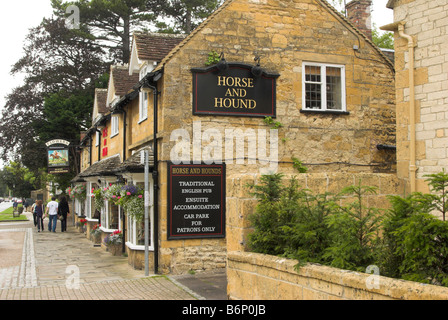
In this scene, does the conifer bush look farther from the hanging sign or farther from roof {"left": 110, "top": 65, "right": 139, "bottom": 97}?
the hanging sign

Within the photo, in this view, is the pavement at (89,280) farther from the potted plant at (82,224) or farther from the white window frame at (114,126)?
the potted plant at (82,224)

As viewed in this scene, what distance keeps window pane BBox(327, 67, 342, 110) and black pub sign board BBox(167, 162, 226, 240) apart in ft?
13.6

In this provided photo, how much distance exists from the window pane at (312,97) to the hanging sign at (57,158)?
59.9 ft

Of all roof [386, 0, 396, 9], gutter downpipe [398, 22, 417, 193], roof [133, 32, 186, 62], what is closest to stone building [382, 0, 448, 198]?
gutter downpipe [398, 22, 417, 193]

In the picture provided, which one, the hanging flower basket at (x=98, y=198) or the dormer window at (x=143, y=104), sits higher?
the dormer window at (x=143, y=104)

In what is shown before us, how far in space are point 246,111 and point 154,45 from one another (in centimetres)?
397

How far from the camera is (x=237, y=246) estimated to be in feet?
25.2

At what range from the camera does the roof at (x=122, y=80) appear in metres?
19.5

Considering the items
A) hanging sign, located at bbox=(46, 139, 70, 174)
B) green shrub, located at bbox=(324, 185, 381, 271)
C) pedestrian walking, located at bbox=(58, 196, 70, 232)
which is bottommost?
pedestrian walking, located at bbox=(58, 196, 70, 232)

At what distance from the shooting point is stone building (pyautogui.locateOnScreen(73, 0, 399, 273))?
41.2 feet

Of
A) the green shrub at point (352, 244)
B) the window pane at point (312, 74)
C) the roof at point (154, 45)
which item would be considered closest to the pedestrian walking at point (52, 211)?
the roof at point (154, 45)

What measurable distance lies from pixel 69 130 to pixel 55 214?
8.68 meters

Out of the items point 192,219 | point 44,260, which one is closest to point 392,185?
point 192,219

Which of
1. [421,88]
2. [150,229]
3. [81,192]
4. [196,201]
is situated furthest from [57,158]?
[421,88]
